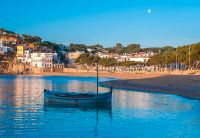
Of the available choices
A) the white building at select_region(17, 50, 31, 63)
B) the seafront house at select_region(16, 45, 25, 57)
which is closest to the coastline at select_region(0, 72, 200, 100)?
the white building at select_region(17, 50, 31, 63)

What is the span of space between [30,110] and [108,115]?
20.3 feet

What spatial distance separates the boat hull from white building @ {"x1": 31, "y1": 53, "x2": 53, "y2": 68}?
462 ft

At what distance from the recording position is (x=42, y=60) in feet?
574

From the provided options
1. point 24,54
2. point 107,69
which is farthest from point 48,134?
point 24,54

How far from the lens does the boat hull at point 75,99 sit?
33.9m

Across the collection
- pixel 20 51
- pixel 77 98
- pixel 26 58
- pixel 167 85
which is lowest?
pixel 167 85

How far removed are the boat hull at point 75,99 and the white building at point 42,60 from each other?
14091 centimetres

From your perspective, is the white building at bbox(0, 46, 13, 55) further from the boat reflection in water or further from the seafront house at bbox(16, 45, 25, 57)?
the boat reflection in water

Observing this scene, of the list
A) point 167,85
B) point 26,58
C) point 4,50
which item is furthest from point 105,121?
point 4,50

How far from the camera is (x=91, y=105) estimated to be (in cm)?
3394

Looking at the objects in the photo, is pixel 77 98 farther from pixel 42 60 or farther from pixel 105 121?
pixel 42 60

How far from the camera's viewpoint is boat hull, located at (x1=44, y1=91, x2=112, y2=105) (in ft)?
111

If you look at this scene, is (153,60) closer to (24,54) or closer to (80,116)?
(24,54)

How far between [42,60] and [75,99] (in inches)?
5626
